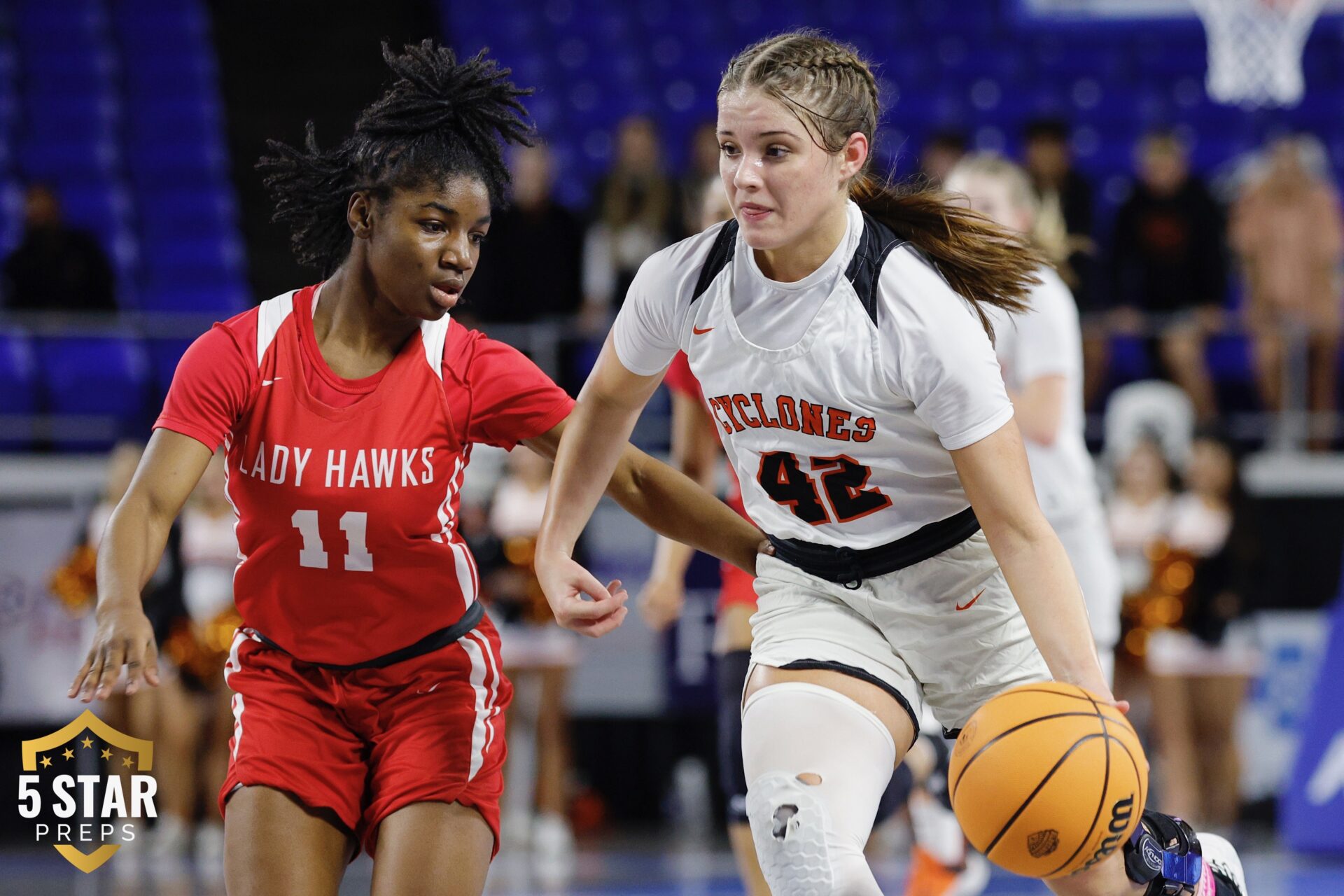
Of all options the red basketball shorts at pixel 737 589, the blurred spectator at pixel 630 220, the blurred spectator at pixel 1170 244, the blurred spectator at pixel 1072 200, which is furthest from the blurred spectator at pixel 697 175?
the red basketball shorts at pixel 737 589

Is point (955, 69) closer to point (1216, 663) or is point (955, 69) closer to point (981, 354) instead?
point (1216, 663)

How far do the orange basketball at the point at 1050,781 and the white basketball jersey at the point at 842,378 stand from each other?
505 millimetres

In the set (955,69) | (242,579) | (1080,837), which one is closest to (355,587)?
(242,579)

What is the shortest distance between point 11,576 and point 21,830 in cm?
141

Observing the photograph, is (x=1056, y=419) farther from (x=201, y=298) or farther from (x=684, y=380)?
(x=201, y=298)

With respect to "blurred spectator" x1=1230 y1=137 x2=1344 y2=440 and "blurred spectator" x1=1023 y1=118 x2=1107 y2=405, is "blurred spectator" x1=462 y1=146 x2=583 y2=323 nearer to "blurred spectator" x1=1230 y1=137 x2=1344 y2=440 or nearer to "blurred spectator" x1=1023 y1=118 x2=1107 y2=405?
"blurred spectator" x1=1023 y1=118 x2=1107 y2=405

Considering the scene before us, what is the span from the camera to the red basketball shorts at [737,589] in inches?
176

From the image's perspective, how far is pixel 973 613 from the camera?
10.8 feet

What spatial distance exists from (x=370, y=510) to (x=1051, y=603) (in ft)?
4.40

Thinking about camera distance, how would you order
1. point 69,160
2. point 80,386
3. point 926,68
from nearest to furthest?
point 80,386 < point 69,160 < point 926,68

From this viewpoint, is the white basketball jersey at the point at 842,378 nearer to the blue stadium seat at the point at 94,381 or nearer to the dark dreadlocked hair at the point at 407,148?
the dark dreadlocked hair at the point at 407,148

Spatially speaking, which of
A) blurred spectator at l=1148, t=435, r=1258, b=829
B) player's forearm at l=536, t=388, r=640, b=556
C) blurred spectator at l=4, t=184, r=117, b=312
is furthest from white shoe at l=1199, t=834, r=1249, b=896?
blurred spectator at l=4, t=184, r=117, b=312

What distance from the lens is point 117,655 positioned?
9.17ft

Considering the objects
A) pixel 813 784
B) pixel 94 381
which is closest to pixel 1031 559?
pixel 813 784
